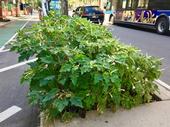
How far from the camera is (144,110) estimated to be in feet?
14.1

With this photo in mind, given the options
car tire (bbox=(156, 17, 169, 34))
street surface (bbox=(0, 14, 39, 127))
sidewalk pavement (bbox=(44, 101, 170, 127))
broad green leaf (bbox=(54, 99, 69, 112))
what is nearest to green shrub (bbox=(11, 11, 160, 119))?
broad green leaf (bbox=(54, 99, 69, 112))

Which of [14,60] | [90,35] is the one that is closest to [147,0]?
[14,60]

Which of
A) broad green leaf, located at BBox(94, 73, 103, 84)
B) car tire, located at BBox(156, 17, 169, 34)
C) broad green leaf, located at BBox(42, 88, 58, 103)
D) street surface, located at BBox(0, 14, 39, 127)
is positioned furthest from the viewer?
car tire, located at BBox(156, 17, 169, 34)

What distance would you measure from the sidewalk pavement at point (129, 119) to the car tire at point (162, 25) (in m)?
13.7

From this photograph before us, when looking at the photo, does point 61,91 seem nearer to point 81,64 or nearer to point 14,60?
point 81,64

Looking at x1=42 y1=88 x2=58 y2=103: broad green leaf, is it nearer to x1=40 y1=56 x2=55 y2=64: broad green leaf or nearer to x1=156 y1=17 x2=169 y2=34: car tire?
x1=40 y1=56 x2=55 y2=64: broad green leaf

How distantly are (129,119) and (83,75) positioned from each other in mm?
875

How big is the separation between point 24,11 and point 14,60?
41.1 m

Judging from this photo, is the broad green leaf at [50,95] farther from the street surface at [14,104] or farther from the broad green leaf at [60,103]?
the street surface at [14,104]

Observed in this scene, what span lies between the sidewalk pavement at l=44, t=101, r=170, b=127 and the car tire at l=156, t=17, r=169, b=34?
Result: 538 inches

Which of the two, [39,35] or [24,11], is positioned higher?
[39,35]

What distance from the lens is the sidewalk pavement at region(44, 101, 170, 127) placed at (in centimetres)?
388

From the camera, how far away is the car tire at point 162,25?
1726cm

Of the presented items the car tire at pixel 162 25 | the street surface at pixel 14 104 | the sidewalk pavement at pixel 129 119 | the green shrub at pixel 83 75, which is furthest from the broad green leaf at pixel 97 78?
the car tire at pixel 162 25
